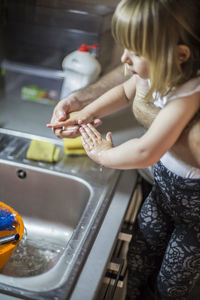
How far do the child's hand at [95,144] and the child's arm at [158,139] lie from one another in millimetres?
22

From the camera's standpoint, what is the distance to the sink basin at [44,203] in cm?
116

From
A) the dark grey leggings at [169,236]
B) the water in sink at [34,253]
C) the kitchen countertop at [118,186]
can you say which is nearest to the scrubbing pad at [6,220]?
the water in sink at [34,253]

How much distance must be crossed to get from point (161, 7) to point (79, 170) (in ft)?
1.96

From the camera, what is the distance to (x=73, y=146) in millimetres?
1253

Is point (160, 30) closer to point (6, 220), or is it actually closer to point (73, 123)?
point (73, 123)

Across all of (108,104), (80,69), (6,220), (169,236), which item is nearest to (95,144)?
(108,104)

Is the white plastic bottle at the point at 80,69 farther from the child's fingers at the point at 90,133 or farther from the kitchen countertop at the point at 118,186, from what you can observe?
the child's fingers at the point at 90,133

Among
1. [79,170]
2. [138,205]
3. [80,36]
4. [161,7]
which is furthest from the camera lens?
[80,36]

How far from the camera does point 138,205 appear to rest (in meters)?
1.34

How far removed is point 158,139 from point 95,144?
0.65 feet

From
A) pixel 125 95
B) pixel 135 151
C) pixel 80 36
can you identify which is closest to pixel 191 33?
pixel 135 151

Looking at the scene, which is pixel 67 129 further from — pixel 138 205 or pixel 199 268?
pixel 199 268

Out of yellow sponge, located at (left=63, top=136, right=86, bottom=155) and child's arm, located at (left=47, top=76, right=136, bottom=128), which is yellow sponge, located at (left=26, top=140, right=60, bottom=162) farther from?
child's arm, located at (left=47, top=76, right=136, bottom=128)

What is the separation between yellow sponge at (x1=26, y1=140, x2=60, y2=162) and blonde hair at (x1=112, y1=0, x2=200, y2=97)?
522 mm
